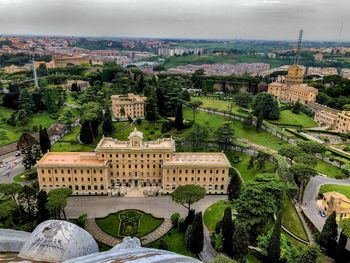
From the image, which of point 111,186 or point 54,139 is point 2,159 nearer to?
point 54,139

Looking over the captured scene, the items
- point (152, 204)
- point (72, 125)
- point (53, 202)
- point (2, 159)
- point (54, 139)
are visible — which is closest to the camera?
point (53, 202)

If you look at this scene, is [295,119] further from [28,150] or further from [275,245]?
[28,150]

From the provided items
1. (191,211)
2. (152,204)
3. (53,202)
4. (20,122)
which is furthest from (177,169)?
(20,122)

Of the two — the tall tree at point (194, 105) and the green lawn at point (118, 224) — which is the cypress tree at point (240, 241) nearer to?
the green lawn at point (118, 224)

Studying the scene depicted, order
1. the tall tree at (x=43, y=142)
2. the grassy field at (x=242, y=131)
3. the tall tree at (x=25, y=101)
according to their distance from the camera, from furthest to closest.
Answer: the tall tree at (x=25, y=101), the grassy field at (x=242, y=131), the tall tree at (x=43, y=142)

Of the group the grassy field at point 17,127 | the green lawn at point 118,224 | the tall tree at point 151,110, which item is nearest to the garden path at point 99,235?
the green lawn at point 118,224

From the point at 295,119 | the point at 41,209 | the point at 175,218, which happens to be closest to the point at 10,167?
the point at 41,209
